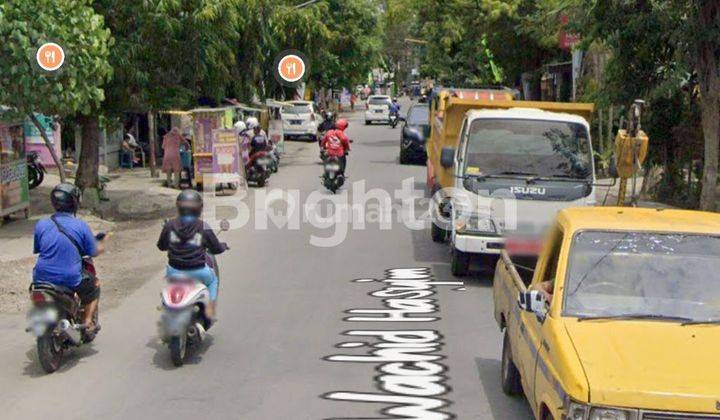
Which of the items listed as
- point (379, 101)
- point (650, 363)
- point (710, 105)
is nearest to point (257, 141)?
point (710, 105)

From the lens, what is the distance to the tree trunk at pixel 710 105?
58.5 ft

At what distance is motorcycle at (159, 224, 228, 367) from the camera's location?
9078mm

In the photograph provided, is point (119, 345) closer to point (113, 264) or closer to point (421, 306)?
point (421, 306)

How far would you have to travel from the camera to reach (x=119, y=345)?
1021 centimetres

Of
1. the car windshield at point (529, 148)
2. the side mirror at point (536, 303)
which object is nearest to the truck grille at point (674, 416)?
the side mirror at point (536, 303)

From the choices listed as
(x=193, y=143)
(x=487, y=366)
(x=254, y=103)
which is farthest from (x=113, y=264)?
(x=254, y=103)

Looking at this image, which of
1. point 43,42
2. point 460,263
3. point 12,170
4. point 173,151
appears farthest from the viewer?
point 173,151

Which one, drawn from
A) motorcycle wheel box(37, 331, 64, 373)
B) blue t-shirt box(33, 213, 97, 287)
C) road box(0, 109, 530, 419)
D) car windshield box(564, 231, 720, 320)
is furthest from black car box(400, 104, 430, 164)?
car windshield box(564, 231, 720, 320)

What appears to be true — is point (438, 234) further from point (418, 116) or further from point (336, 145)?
point (418, 116)

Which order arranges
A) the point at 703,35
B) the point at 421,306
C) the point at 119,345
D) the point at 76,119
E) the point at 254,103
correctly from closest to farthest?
the point at 119,345 < the point at 421,306 < the point at 703,35 < the point at 76,119 < the point at 254,103

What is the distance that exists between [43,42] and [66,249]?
8303mm

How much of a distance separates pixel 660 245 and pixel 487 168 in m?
7.05

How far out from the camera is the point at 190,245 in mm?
9555

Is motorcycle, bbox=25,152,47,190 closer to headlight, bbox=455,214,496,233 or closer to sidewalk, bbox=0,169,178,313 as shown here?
sidewalk, bbox=0,169,178,313
